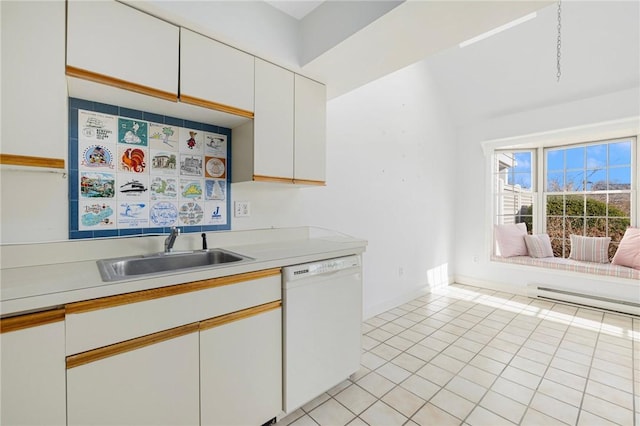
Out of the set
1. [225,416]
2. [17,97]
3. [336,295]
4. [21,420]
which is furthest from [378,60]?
[21,420]

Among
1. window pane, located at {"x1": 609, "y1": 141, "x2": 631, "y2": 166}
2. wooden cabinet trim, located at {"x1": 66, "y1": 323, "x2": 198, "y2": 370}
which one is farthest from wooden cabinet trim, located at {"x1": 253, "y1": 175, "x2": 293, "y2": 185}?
window pane, located at {"x1": 609, "y1": 141, "x2": 631, "y2": 166}

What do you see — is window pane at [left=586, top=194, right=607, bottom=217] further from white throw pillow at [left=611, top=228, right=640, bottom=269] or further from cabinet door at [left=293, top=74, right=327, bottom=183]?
cabinet door at [left=293, top=74, right=327, bottom=183]

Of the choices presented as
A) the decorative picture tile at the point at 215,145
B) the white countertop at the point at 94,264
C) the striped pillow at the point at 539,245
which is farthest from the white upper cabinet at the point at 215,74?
the striped pillow at the point at 539,245

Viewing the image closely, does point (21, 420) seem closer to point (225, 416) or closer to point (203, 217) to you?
point (225, 416)

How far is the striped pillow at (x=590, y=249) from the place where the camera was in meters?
3.65

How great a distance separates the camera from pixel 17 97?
113 centimetres

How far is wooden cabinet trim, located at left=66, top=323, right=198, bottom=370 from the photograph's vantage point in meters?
1.03

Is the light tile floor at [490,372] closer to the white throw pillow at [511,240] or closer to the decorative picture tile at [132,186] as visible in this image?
the white throw pillow at [511,240]

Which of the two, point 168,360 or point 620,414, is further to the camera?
point 620,414

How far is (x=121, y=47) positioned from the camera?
1343 millimetres

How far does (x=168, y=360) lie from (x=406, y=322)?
2.44m

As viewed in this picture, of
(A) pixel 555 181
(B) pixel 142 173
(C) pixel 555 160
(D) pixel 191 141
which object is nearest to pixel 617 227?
(A) pixel 555 181

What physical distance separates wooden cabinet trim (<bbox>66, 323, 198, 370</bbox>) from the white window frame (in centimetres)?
435

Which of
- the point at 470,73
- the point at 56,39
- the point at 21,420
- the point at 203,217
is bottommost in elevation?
the point at 21,420
